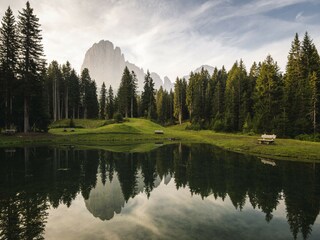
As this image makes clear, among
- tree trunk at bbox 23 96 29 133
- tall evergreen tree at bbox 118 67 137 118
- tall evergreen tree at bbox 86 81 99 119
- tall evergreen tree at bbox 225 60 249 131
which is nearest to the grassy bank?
tree trunk at bbox 23 96 29 133

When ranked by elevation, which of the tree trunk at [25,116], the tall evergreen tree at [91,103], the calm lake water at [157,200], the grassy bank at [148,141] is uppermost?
the tall evergreen tree at [91,103]

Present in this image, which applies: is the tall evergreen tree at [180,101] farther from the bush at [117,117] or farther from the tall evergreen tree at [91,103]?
the bush at [117,117]

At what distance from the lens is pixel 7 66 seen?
45.8 metres

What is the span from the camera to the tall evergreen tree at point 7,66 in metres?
45.3

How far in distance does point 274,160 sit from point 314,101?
2441 centimetres

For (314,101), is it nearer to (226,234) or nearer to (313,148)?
(313,148)

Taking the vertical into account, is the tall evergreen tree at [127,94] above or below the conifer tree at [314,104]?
above

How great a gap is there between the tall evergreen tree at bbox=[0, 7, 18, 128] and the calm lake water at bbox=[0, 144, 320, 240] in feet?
79.6

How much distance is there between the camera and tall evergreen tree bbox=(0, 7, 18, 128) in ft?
149

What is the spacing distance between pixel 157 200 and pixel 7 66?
43.7m

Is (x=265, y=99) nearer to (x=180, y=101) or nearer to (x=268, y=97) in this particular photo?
(x=268, y=97)

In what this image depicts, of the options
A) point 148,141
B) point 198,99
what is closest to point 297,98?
point 148,141

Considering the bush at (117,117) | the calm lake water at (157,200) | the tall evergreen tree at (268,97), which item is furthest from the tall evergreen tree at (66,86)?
the calm lake water at (157,200)

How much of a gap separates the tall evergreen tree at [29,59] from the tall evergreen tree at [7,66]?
1.32m
